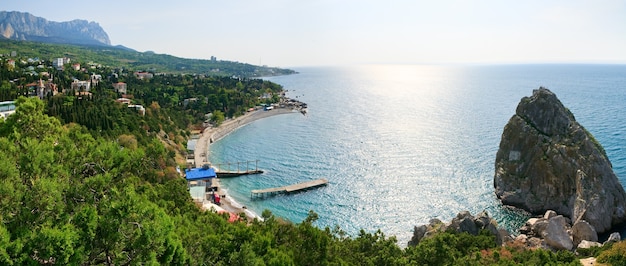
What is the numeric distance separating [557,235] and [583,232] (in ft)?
8.67

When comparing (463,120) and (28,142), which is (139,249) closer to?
(28,142)

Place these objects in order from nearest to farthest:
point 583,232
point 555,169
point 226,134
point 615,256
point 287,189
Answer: point 615,256 < point 583,232 < point 555,169 < point 287,189 < point 226,134

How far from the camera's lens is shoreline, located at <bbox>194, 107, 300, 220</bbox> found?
149ft

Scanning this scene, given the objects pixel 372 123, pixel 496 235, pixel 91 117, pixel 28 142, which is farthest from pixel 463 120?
pixel 28 142

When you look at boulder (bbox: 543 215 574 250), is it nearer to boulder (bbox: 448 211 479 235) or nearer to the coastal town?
boulder (bbox: 448 211 479 235)

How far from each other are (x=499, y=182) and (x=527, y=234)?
10184mm

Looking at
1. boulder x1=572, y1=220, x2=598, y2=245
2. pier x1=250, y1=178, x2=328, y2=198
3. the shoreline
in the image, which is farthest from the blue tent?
boulder x1=572, y1=220, x2=598, y2=245

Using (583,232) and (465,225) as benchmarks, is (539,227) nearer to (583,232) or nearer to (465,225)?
(583,232)

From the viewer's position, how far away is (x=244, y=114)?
10350cm

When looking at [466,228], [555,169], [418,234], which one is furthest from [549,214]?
[418,234]

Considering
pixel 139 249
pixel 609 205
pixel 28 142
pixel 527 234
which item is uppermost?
pixel 28 142

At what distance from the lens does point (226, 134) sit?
84.8 meters

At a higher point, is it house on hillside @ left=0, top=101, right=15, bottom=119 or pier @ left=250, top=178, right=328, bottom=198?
house on hillside @ left=0, top=101, right=15, bottom=119

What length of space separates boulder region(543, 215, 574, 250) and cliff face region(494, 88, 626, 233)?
457 cm
